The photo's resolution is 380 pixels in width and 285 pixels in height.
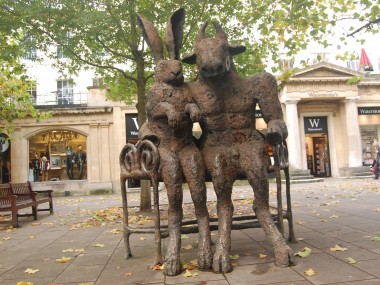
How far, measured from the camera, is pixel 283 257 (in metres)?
3.48

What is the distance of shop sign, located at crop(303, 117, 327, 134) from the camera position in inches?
925

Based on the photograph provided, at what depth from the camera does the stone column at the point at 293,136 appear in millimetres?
20766

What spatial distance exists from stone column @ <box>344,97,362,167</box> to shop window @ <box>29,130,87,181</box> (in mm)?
15448

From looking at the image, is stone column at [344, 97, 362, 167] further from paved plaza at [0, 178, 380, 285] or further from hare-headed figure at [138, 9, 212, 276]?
hare-headed figure at [138, 9, 212, 276]

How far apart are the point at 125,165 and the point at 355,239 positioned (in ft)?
9.77

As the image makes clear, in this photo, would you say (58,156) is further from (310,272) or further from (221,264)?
(310,272)

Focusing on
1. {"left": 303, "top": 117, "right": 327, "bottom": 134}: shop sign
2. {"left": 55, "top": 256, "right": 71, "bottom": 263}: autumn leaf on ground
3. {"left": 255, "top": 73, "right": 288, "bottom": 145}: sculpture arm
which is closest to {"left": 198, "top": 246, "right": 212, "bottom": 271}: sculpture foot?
{"left": 255, "top": 73, "right": 288, "bottom": 145}: sculpture arm

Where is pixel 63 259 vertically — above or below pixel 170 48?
below

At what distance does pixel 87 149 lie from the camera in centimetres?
2003

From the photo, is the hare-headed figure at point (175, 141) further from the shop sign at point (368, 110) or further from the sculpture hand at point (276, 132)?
the shop sign at point (368, 110)

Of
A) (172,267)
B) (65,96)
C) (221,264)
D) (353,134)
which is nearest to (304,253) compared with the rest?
(221,264)

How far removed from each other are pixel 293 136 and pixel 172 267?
61.6 feet

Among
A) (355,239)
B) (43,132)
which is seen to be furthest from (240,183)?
(355,239)

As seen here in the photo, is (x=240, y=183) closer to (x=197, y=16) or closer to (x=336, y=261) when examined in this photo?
(x=197, y=16)
